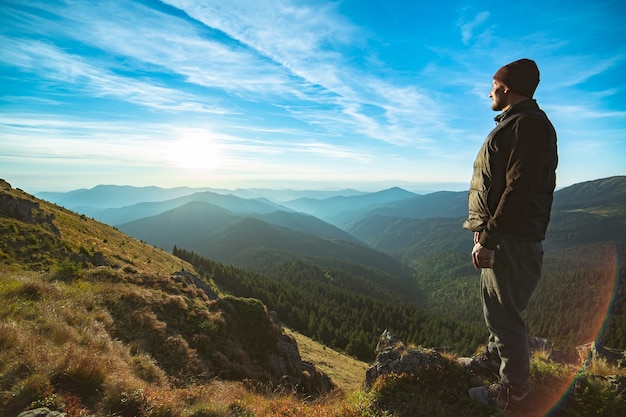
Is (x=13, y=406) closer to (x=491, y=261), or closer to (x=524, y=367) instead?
(x=491, y=261)

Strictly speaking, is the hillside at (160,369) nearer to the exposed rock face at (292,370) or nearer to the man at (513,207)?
the exposed rock face at (292,370)

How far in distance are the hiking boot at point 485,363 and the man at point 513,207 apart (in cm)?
125

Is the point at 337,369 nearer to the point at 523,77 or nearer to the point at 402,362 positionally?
the point at 402,362

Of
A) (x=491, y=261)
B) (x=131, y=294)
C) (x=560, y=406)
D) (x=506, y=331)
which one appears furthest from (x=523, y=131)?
(x=131, y=294)

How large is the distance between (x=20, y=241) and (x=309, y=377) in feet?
75.0

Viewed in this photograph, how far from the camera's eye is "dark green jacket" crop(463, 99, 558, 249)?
13.9 feet

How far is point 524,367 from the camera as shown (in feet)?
16.5

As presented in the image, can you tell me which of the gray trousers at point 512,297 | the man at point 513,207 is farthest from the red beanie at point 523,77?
the gray trousers at point 512,297

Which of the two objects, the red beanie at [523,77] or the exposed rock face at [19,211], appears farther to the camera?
the exposed rock face at [19,211]

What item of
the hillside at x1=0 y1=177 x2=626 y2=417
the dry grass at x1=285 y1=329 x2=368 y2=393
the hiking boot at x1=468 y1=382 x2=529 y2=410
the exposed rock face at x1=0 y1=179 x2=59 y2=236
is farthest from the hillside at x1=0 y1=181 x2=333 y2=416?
the dry grass at x1=285 y1=329 x2=368 y2=393

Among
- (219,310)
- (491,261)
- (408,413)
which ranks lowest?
(219,310)

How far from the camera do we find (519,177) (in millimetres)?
4188

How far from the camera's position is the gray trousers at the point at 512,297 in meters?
4.57

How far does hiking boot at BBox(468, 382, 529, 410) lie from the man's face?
5.27 metres
